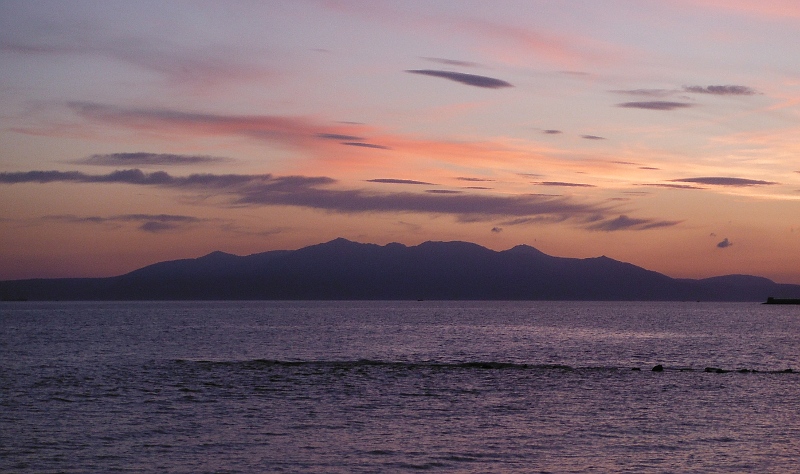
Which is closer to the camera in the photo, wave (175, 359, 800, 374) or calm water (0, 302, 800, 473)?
calm water (0, 302, 800, 473)

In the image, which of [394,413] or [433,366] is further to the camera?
[433,366]

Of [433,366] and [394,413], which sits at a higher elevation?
[394,413]

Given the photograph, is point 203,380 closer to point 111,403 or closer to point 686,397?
point 111,403

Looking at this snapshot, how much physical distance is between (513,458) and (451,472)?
149 inches

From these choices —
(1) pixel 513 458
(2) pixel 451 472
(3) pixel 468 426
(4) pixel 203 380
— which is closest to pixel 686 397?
(3) pixel 468 426

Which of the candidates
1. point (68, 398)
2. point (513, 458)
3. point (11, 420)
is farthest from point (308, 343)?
point (513, 458)

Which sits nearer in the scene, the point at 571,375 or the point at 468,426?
the point at 468,426

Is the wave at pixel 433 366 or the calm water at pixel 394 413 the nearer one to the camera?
the calm water at pixel 394 413

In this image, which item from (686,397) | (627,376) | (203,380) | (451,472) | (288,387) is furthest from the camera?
(627,376)

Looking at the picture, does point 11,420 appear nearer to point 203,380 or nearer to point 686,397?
point 203,380

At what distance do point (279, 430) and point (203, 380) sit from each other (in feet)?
77.6

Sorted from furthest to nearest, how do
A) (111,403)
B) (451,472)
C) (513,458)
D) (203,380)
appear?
(203,380)
(111,403)
(513,458)
(451,472)

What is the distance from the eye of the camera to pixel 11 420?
1682 inches

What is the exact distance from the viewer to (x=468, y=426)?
41656 mm
